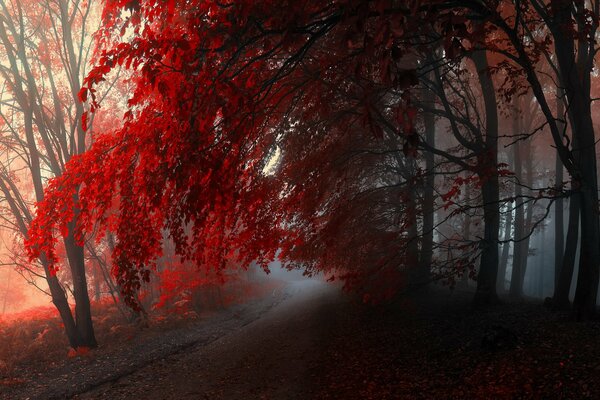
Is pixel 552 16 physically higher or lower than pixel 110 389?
higher

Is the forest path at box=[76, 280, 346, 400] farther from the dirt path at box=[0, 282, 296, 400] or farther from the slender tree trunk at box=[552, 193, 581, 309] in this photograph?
the slender tree trunk at box=[552, 193, 581, 309]

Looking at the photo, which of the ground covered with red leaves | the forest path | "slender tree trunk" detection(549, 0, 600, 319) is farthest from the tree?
"slender tree trunk" detection(549, 0, 600, 319)

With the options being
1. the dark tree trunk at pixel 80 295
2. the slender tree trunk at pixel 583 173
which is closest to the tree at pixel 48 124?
the dark tree trunk at pixel 80 295

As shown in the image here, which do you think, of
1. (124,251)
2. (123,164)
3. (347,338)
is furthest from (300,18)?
(347,338)

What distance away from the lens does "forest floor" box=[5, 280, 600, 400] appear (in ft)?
18.7

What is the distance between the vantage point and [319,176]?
955cm

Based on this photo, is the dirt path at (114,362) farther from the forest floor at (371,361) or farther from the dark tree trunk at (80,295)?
the dark tree trunk at (80,295)

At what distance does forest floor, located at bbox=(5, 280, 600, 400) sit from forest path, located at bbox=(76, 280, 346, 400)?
3cm

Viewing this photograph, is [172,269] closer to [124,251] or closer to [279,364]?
[279,364]

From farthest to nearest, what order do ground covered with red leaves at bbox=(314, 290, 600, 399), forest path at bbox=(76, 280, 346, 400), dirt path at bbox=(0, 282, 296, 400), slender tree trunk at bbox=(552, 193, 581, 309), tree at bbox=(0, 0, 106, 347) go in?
tree at bbox=(0, 0, 106, 347), slender tree trunk at bbox=(552, 193, 581, 309), dirt path at bbox=(0, 282, 296, 400), forest path at bbox=(76, 280, 346, 400), ground covered with red leaves at bbox=(314, 290, 600, 399)

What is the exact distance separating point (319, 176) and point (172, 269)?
11.4 metres

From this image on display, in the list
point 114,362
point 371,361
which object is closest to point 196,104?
point 371,361

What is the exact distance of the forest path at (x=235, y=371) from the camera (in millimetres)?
7348

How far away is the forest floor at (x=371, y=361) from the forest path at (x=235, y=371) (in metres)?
0.03
